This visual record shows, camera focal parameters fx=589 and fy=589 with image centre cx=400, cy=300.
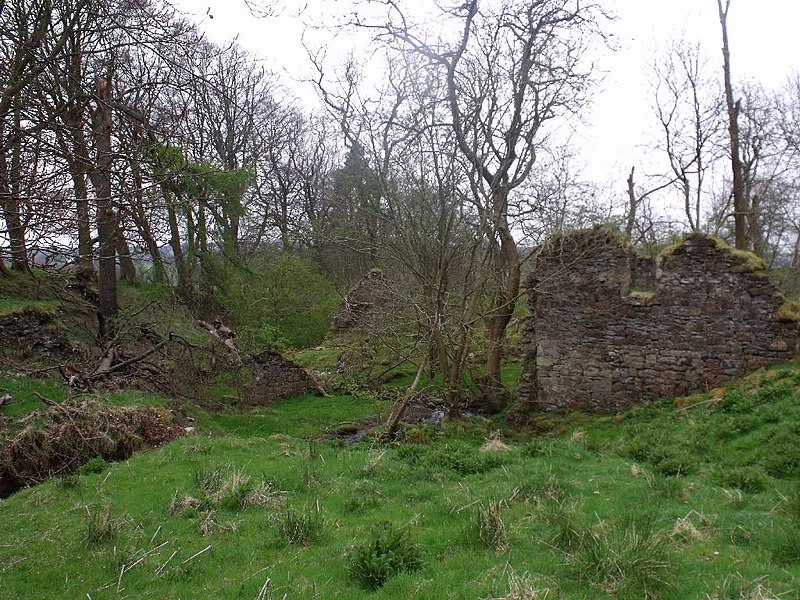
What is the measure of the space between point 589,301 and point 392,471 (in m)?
7.53

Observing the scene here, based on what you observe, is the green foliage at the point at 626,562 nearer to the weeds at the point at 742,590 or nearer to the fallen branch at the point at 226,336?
the weeds at the point at 742,590

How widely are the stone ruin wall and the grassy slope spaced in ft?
7.17

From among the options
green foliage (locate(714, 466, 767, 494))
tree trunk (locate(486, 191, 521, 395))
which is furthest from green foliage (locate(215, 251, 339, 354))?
green foliage (locate(714, 466, 767, 494))

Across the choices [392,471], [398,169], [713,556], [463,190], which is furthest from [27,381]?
[713,556]

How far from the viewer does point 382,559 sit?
14.9 feet

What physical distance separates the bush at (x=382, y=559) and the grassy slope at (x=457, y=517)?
90 mm

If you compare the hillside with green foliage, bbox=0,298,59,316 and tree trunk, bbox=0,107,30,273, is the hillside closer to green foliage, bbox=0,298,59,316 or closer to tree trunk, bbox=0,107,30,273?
tree trunk, bbox=0,107,30,273

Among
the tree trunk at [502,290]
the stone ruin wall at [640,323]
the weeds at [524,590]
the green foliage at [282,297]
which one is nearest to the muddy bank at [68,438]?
the weeds at [524,590]

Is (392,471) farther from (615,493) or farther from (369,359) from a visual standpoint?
(369,359)

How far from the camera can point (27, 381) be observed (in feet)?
35.6

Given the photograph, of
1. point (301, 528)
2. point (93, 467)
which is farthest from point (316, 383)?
point (301, 528)

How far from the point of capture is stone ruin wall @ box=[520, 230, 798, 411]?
11.7 m

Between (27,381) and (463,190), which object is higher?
(463,190)

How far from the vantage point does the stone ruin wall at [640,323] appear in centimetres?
1170
